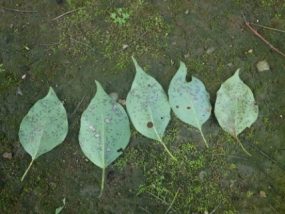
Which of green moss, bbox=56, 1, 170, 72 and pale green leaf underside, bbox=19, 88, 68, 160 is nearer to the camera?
pale green leaf underside, bbox=19, 88, 68, 160

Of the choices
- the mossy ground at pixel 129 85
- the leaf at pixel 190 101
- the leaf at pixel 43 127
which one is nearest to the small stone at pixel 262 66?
the mossy ground at pixel 129 85

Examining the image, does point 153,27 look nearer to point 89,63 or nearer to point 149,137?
point 89,63

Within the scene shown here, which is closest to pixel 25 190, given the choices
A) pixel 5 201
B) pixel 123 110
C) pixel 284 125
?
pixel 5 201

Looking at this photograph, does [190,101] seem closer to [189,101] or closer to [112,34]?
[189,101]

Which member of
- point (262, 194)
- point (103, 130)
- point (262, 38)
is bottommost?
point (262, 194)

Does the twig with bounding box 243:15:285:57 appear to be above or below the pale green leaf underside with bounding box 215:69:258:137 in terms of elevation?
above

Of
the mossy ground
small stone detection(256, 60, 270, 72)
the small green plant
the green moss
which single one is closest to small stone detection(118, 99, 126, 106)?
the mossy ground

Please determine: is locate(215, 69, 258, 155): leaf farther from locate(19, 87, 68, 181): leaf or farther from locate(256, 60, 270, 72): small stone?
locate(19, 87, 68, 181): leaf

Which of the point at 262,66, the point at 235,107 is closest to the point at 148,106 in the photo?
the point at 235,107
